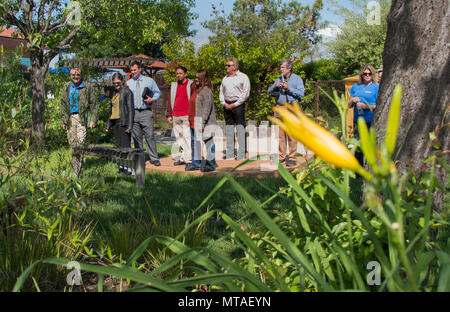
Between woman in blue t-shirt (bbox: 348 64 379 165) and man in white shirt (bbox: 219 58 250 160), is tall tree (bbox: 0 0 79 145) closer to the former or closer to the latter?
man in white shirt (bbox: 219 58 250 160)

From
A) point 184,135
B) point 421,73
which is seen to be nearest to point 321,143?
point 421,73

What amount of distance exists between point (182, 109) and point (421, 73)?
6.19 metres

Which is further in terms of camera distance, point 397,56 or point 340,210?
point 397,56

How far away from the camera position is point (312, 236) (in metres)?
1.84

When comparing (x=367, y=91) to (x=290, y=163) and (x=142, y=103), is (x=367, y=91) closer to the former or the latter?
(x=290, y=163)

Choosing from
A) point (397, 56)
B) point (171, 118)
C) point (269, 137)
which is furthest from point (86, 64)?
point (269, 137)

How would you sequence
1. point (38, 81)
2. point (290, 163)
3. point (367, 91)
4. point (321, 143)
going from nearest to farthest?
point (321, 143) → point (367, 91) → point (290, 163) → point (38, 81)

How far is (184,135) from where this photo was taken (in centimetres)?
818

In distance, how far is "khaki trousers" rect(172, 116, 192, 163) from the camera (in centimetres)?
798

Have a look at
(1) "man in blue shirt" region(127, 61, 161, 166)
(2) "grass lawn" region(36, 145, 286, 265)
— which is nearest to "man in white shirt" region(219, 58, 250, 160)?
(1) "man in blue shirt" region(127, 61, 161, 166)

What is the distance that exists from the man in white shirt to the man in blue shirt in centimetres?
131

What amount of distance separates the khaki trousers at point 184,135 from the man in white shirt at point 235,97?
0.86 metres
